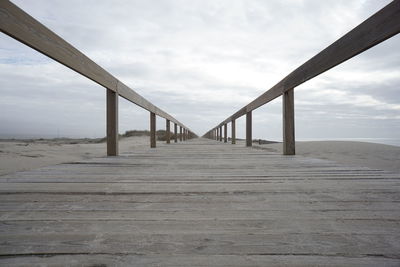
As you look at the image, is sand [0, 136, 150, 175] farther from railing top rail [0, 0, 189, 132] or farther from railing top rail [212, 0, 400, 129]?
railing top rail [212, 0, 400, 129]

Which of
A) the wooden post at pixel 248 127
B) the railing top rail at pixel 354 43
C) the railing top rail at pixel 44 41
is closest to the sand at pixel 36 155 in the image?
the railing top rail at pixel 44 41

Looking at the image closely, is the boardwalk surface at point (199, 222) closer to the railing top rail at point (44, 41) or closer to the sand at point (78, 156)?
the railing top rail at point (44, 41)

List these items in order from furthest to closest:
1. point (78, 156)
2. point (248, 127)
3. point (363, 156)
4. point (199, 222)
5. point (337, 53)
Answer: point (248, 127) < point (363, 156) < point (78, 156) < point (337, 53) < point (199, 222)

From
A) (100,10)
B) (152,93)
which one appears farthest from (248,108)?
(152,93)

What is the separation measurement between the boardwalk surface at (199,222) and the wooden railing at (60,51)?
2.92ft

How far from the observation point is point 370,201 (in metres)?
1.18

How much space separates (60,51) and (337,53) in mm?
2242

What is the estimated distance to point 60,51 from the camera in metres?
1.91

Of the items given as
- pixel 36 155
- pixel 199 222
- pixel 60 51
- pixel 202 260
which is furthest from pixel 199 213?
pixel 36 155

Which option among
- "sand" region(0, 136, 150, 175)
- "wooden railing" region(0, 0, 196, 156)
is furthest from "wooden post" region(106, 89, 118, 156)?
"sand" region(0, 136, 150, 175)

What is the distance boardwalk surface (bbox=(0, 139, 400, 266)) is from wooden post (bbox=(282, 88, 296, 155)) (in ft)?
5.87

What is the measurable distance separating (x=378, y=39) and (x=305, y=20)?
5083mm

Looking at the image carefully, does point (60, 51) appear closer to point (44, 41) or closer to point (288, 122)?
point (44, 41)

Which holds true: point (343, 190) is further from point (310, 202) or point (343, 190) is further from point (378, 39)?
point (378, 39)
